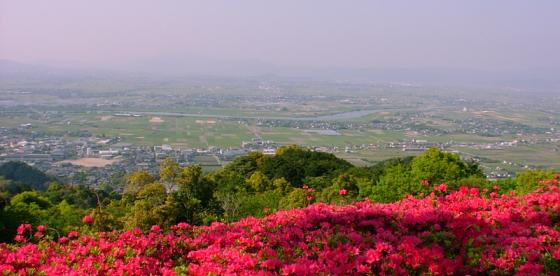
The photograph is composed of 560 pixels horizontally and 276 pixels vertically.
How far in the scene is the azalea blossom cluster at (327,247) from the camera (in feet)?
15.5

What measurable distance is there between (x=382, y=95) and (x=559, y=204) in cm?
10731

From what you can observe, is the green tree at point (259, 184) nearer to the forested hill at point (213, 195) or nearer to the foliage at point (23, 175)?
the forested hill at point (213, 195)

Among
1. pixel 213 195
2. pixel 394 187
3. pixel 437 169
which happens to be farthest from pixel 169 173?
pixel 437 169

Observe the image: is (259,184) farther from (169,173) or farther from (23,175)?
(23,175)

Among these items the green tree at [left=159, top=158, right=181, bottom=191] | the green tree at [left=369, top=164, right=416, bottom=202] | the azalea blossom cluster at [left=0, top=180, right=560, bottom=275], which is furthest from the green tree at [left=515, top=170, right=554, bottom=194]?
the green tree at [left=159, top=158, right=181, bottom=191]

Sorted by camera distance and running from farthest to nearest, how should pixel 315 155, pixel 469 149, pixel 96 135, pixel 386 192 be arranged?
pixel 96 135 → pixel 469 149 → pixel 315 155 → pixel 386 192

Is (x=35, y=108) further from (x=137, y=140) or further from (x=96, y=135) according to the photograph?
(x=137, y=140)

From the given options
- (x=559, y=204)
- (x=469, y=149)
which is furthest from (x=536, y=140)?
(x=559, y=204)

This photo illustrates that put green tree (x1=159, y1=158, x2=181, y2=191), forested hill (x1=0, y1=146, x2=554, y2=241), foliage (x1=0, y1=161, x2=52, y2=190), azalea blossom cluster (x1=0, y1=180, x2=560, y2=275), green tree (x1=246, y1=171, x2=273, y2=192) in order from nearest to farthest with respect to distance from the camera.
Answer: azalea blossom cluster (x1=0, y1=180, x2=560, y2=275) < forested hill (x1=0, y1=146, x2=554, y2=241) < green tree (x1=159, y1=158, x2=181, y2=191) < green tree (x1=246, y1=171, x2=273, y2=192) < foliage (x1=0, y1=161, x2=52, y2=190)

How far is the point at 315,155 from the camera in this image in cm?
3083

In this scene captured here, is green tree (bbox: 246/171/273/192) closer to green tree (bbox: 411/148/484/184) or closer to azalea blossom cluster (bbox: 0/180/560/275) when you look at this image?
green tree (bbox: 411/148/484/184)

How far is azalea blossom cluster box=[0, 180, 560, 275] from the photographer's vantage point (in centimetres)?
471

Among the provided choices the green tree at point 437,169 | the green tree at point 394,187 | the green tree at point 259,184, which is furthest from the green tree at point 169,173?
the green tree at point 259,184

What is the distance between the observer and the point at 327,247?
531cm
